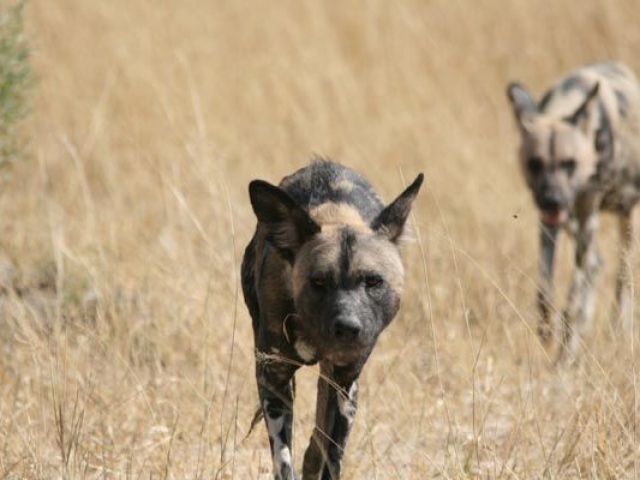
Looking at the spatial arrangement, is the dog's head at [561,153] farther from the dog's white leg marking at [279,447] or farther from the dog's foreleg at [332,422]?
the dog's white leg marking at [279,447]

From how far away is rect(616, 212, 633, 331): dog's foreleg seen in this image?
444cm

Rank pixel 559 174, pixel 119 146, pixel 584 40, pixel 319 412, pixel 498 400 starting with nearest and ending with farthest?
pixel 319 412 < pixel 498 400 < pixel 559 174 < pixel 119 146 < pixel 584 40

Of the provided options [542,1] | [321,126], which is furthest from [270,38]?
[542,1]

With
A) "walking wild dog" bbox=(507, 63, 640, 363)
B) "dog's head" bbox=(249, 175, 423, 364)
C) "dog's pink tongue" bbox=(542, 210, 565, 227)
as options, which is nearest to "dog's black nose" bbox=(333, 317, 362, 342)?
"dog's head" bbox=(249, 175, 423, 364)

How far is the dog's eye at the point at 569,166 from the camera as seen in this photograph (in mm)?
8180

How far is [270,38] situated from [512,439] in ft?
20.1

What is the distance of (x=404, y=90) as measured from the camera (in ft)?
34.0

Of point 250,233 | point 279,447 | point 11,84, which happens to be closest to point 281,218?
point 279,447

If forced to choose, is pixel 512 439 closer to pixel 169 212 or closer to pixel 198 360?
pixel 198 360

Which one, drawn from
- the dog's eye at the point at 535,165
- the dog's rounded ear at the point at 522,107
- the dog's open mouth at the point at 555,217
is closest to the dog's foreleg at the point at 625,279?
the dog's open mouth at the point at 555,217

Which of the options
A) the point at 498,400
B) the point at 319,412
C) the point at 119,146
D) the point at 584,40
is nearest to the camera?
the point at 319,412

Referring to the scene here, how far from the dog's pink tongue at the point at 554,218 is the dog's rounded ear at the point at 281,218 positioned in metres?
3.89

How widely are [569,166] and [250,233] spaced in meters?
2.24

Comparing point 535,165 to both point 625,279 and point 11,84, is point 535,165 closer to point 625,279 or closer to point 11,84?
point 11,84
